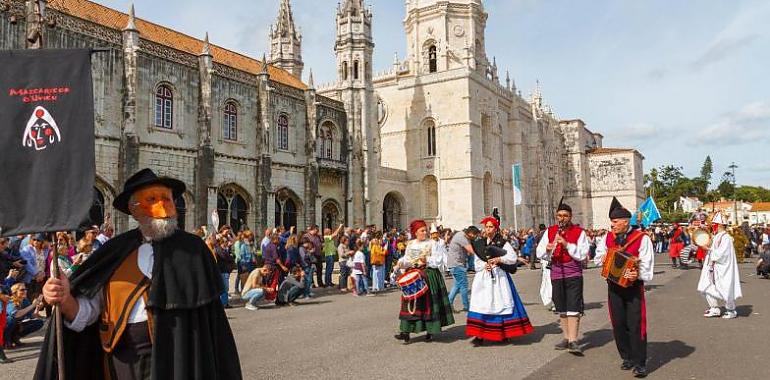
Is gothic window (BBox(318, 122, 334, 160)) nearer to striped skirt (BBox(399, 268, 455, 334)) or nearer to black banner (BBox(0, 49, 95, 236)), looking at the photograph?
striped skirt (BBox(399, 268, 455, 334))

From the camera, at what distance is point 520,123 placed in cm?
4850

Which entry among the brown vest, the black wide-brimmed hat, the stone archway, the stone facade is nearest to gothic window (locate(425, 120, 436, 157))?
the stone facade

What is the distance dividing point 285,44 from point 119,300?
36.6 metres

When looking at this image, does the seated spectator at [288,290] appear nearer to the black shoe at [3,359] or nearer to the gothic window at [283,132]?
the black shoe at [3,359]

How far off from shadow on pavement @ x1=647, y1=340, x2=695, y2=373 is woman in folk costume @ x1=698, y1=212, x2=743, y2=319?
8.80 feet

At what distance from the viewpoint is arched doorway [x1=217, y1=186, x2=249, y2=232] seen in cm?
2447

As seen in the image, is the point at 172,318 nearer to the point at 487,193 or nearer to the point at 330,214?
the point at 330,214

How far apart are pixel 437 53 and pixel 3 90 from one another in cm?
4111

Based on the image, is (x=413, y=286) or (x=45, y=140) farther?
(x=413, y=286)

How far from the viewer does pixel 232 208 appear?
82.0 ft

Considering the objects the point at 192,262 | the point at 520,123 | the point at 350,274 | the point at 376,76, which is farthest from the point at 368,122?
the point at 192,262

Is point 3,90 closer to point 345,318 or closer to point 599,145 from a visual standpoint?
point 345,318

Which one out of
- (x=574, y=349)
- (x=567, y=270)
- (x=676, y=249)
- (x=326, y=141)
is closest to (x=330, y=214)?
(x=326, y=141)

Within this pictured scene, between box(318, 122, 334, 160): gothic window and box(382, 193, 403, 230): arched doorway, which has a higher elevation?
box(318, 122, 334, 160): gothic window
